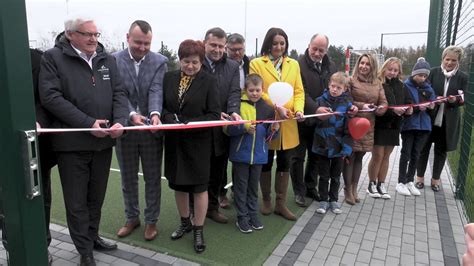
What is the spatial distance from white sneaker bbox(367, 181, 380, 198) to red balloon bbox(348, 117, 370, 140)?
1.12 m

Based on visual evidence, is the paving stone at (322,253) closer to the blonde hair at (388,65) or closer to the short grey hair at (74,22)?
the blonde hair at (388,65)

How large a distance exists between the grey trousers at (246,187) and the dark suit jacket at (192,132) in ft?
1.60

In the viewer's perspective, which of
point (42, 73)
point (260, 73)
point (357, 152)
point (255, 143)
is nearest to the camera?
point (42, 73)

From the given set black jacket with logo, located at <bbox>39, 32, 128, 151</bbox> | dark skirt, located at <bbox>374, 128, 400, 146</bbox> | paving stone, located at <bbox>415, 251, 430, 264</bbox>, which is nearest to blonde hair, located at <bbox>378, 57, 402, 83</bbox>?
dark skirt, located at <bbox>374, 128, 400, 146</bbox>

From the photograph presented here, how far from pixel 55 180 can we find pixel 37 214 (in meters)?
4.12

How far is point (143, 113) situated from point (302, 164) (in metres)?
2.14

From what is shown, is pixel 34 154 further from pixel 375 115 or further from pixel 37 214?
pixel 375 115

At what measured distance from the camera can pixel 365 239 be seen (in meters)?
3.74

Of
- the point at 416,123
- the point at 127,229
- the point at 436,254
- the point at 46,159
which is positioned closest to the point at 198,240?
the point at 127,229

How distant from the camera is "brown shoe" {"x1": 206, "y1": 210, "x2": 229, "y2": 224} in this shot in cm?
402

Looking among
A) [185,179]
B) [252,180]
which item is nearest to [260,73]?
[252,180]

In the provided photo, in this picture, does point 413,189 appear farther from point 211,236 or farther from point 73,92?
point 73,92

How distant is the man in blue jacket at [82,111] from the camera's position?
2650 millimetres

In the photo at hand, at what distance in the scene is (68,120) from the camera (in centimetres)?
265
